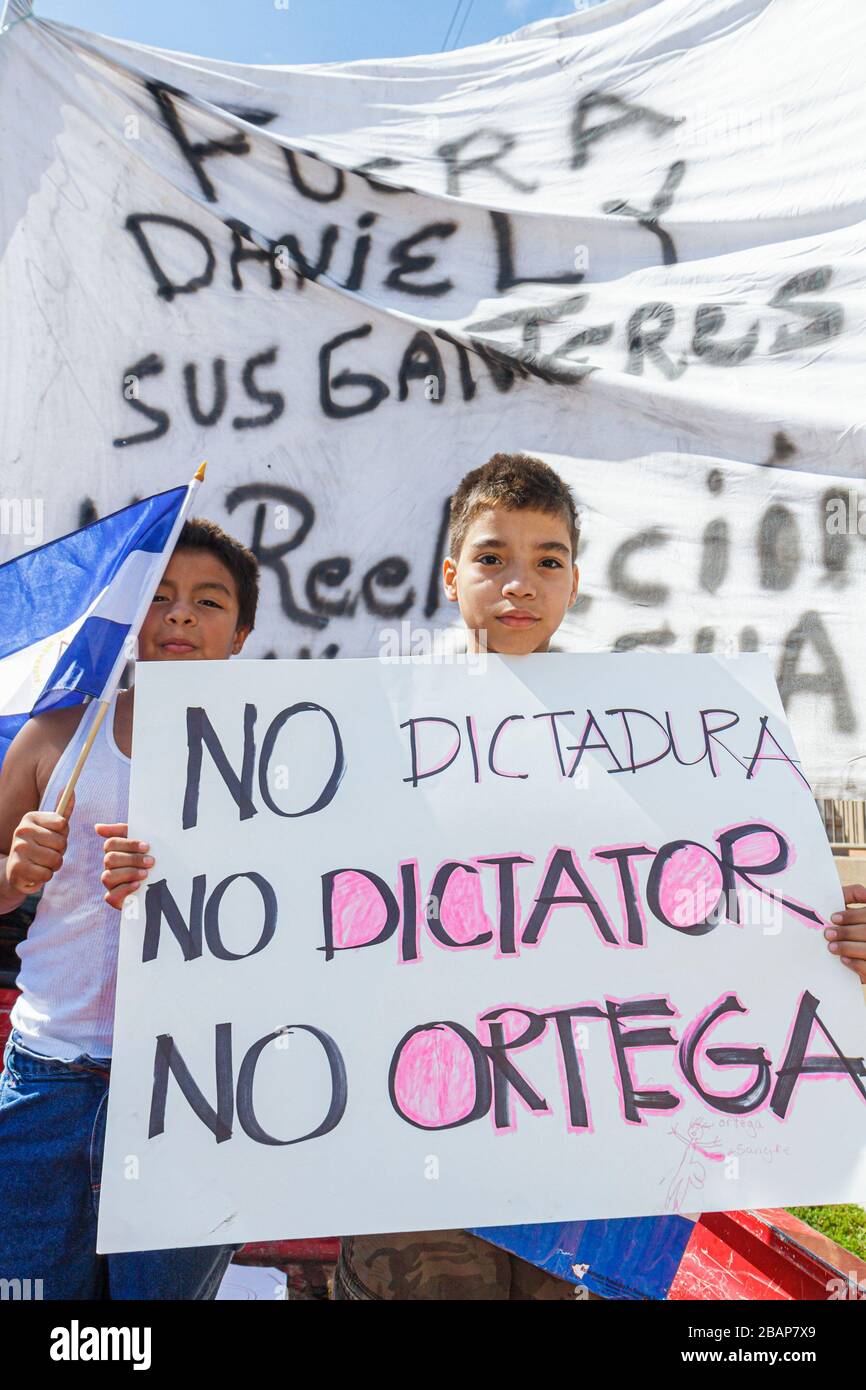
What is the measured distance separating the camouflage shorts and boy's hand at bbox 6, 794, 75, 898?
2.44 feet

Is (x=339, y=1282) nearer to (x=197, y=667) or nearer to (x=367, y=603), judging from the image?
(x=197, y=667)

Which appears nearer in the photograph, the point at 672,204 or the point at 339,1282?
the point at 339,1282

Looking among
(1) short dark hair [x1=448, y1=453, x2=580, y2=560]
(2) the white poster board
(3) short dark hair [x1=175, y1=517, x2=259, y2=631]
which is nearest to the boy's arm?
(2) the white poster board

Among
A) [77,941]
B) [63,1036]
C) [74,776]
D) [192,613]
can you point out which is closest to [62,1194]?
[63,1036]

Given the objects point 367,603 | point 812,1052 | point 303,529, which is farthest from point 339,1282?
point 303,529

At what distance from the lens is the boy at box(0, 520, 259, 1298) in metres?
1.38

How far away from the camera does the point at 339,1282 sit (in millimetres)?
1521

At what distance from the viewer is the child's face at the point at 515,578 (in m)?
1.72

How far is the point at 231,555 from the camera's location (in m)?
1.84

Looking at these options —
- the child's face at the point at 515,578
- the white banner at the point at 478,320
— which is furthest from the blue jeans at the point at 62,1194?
the white banner at the point at 478,320

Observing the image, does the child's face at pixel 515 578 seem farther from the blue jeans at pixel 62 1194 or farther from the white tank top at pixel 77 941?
the blue jeans at pixel 62 1194

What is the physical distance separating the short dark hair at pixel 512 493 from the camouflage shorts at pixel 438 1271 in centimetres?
120

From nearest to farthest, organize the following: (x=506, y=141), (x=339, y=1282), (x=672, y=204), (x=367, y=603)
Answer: (x=339, y=1282)
(x=367, y=603)
(x=672, y=204)
(x=506, y=141)

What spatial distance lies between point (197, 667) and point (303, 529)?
3.26ft
